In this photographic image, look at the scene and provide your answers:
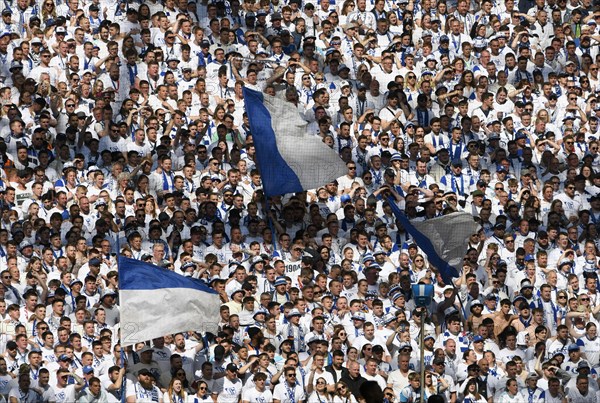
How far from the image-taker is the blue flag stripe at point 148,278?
2988cm

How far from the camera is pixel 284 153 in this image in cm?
3312

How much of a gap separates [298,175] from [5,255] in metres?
4.75

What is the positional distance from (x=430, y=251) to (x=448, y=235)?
0.44m

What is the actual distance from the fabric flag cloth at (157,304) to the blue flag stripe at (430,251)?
3.56 m

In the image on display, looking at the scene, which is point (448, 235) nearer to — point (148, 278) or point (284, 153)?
point (284, 153)

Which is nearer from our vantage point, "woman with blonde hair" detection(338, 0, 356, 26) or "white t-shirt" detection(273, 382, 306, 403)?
"white t-shirt" detection(273, 382, 306, 403)

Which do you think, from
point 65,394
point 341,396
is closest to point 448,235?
point 341,396

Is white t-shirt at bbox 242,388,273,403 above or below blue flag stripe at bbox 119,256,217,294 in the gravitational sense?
below

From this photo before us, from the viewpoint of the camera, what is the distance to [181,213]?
3281cm

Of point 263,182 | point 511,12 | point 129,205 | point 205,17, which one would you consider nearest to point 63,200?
point 129,205

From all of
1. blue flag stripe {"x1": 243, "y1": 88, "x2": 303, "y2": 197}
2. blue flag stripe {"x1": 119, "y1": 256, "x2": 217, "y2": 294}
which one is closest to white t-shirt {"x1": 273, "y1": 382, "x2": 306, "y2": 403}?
blue flag stripe {"x1": 119, "y1": 256, "x2": 217, "y2": 294}

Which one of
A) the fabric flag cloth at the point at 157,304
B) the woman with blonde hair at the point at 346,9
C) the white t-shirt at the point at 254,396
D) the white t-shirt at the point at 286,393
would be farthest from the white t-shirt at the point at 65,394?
the woman with blonde hair at the point at 346,9

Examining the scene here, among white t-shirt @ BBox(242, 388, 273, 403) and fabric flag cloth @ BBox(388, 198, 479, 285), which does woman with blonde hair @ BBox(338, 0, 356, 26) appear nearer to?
fabric flag cloth @ BBox(388, 198, 479, 285)

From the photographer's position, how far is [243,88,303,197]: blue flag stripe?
1288 inches
